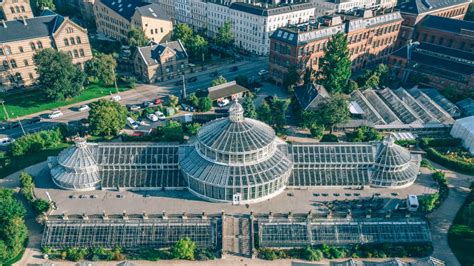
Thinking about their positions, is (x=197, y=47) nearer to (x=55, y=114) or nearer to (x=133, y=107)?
(x=133, y=107)

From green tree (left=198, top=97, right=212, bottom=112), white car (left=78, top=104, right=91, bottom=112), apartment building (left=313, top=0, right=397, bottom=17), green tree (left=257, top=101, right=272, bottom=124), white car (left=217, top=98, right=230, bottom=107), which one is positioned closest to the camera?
green tree (left=257, top=101, right=272, bottom=124)

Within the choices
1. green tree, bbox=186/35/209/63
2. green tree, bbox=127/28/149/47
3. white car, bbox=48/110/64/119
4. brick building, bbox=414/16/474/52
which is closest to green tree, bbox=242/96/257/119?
green tree, bbox=186/35/209/63

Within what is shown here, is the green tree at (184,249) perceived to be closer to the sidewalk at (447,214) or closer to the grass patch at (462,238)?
the sidewalk at (447,214)

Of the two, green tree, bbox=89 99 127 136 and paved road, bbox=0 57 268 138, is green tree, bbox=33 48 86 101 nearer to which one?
paved road, bbox=0 57 268 138

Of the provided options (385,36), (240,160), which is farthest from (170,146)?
(385,36)

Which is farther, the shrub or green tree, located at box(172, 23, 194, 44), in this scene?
green tree, located at box(172, 23, 194, 44)
